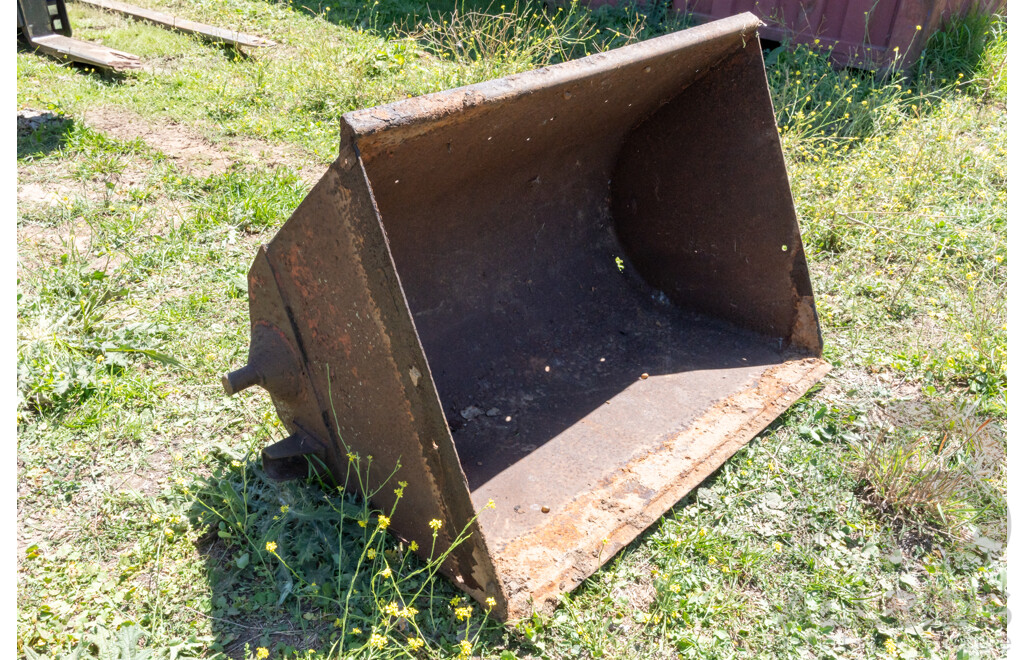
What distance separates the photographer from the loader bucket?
180 cm

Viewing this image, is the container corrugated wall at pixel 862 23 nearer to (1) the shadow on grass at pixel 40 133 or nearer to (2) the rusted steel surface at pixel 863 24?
(2) the rusted steel surface at pixel 863 24

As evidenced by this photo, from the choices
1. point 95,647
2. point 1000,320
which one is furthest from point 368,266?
point 1000,320

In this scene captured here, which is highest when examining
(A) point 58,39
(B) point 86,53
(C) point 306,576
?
(A) point 58,39

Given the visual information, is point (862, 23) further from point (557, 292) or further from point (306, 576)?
point (306, 576)

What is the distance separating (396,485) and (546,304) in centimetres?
127

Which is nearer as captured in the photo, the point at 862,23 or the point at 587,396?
the point at 587,396

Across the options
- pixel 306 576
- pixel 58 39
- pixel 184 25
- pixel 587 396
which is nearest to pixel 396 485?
pixel 306 576

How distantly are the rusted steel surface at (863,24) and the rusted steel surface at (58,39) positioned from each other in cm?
475

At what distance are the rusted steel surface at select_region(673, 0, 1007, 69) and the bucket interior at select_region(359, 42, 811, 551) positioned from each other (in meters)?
3.15

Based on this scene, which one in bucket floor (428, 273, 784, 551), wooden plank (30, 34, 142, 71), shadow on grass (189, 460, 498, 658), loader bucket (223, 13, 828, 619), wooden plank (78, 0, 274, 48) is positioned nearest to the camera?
loader bucket (223, 13, 828, 619)

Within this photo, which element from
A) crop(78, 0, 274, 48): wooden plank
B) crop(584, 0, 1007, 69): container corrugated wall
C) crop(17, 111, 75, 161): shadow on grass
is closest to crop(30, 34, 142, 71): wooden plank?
crop(78, 0, 274, 48): wooden plank

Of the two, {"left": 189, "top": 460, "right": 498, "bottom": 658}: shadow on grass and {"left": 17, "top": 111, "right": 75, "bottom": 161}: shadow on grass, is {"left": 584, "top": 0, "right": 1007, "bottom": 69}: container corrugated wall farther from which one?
{"left": 189, "top": 460, "right": 498, "bottom": 658}: shadow on grass

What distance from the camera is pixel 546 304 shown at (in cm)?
303

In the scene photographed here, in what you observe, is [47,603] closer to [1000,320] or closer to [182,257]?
[182,257]
